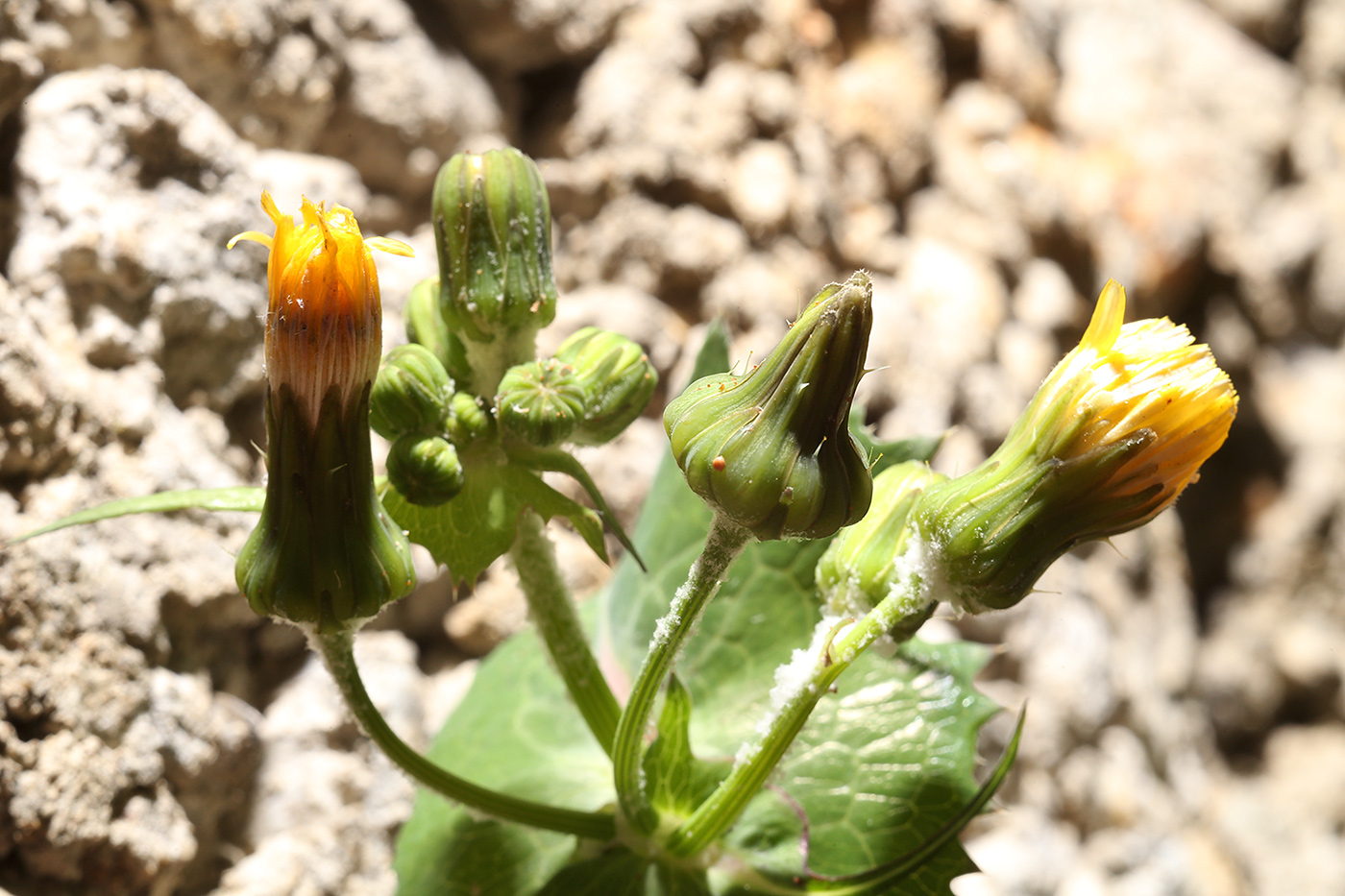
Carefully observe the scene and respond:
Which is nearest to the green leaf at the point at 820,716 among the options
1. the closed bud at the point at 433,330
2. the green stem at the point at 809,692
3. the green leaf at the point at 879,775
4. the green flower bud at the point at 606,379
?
the green leaf at the point at 879,775

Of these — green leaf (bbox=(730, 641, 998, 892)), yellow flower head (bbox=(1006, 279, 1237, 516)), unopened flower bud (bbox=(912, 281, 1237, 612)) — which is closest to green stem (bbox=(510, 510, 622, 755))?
green leaf (bbox=(730, 641, 998, 892))

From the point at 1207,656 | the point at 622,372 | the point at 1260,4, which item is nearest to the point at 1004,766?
the point at 622,372

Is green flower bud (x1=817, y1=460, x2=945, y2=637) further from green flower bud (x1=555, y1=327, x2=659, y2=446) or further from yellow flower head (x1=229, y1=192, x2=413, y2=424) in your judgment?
yellow flower head (x1=229, y1=192, x2=413, y2=424)

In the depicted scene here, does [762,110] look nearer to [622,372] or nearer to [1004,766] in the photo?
[622,372]

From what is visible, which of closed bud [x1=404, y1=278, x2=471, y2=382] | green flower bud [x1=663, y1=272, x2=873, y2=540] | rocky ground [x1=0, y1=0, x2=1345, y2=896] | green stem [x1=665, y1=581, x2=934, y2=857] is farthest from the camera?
rocky ground [x1=0, y1=0, x2=1345, y2=896]

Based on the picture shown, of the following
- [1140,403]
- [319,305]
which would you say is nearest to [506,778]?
[319,305]

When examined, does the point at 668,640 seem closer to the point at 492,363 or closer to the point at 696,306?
the point at 492,363

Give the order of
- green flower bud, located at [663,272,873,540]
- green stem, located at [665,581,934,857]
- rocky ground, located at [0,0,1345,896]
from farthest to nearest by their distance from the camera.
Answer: rocky ground, located at [0,0,1345,896] → green stem, located at [665,581,934,857] → green flower bud, located at [663,272,873,540]
